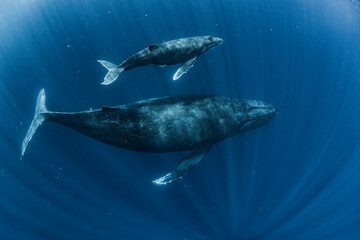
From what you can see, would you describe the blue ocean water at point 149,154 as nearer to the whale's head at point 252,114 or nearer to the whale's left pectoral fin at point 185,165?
the whale's head at point 252,114

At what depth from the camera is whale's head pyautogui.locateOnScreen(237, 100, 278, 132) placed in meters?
8.31

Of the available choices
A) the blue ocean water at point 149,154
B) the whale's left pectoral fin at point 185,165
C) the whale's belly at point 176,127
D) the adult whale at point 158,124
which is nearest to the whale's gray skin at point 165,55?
the adult whale at point 158,124

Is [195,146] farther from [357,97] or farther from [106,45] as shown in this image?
[357,97]

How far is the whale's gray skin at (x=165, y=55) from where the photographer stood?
5797 mm

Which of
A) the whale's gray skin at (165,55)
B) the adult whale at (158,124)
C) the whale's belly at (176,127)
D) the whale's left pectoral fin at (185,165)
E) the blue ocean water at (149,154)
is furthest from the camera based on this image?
the blue ocean water at (149,154)

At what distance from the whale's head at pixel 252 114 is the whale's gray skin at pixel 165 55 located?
2.77m

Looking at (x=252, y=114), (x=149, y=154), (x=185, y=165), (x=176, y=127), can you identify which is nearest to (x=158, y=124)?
(x=176, y=127)

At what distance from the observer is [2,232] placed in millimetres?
14188

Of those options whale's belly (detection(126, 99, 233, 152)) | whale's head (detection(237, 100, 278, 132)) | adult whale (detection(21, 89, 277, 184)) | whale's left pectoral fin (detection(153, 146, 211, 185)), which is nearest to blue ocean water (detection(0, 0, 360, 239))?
whale's head (detection(237, 100, 278, 132))

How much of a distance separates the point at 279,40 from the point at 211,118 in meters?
9.49

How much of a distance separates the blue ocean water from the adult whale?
133 inches

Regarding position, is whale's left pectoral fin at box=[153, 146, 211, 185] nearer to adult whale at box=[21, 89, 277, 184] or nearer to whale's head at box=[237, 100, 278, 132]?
adult whale at box=[21, 89, 277, 184]

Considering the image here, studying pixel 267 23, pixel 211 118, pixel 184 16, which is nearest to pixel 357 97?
pixel 267 23

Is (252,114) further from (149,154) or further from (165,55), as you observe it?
(149,154)
